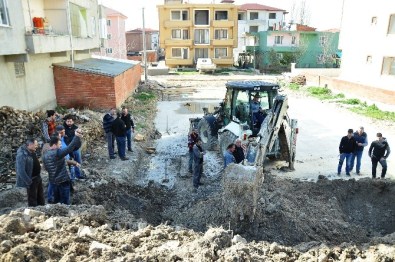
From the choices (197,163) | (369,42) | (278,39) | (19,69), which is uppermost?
(278,39)

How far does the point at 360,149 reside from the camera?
8820 millimetres

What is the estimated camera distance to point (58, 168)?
5715 millimetres

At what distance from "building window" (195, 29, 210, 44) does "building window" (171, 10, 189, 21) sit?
2108 millimetres

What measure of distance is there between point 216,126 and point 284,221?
17.0 feet

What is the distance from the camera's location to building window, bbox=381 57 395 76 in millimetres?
21766

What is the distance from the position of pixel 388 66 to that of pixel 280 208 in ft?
67.5

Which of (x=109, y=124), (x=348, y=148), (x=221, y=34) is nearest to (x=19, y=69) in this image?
(x=109, y=124)

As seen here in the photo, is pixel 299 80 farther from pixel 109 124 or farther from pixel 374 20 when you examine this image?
pixel 109 124

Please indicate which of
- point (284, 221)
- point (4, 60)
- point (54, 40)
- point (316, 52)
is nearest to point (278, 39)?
point (316, 52)

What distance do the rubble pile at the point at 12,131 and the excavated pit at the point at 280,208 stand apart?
2743 mm

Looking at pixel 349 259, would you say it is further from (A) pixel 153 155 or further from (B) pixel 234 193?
(A) pixel 153 155

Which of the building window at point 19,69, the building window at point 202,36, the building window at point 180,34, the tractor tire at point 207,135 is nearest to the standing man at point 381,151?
the tractor tire at point 207,135

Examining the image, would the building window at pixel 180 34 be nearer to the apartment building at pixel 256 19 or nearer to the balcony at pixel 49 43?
the apartment building at pixel 256 19

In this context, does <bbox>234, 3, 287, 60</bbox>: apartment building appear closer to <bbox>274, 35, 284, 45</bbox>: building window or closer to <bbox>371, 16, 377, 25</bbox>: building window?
<bbox>274, 35, 284, 45</bbox>: building window
